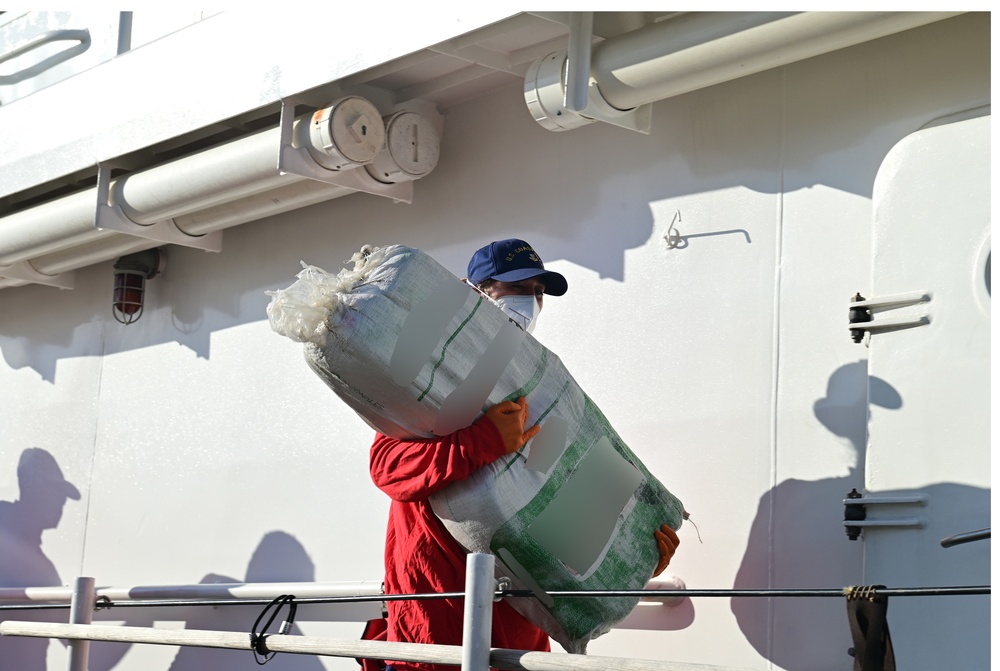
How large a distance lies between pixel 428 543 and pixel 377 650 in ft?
1.68

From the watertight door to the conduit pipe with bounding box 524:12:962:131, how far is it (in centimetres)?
33

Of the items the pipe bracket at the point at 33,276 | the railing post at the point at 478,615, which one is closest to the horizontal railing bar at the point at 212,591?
the pipe bracket at the point at 33,276

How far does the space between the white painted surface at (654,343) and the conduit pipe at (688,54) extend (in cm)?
22

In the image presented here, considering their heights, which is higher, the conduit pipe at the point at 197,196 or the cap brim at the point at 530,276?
the conduit pipe at the point at 197,196

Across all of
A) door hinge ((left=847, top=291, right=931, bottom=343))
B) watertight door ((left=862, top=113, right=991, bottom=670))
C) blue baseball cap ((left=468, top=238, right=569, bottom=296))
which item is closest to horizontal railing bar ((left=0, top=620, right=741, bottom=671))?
watertight door ((left=862, top=113, right=991, bottom=670))

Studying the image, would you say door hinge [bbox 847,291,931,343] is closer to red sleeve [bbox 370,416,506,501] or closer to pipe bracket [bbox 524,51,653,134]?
pipe bracket [bbox 524,51,653,134]

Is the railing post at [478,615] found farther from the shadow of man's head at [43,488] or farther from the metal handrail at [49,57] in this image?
the metal handrail at [49,57]

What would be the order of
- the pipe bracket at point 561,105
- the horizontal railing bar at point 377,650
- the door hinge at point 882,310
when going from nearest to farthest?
1. the horizontal railing bar at point 377,650
2. the door hinge at point 882,310
3. the pipe bracket at point 561,105

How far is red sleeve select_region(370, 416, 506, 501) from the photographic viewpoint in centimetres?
295

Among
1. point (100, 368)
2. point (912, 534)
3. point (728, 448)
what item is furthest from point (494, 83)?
point (100, 368)

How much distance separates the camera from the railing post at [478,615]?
2.60 m

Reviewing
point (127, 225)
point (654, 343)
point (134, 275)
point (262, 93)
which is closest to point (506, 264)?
point (654, 343)

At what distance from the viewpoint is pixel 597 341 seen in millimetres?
3973

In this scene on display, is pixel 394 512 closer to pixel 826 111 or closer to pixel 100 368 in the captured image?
pixel 826 111
